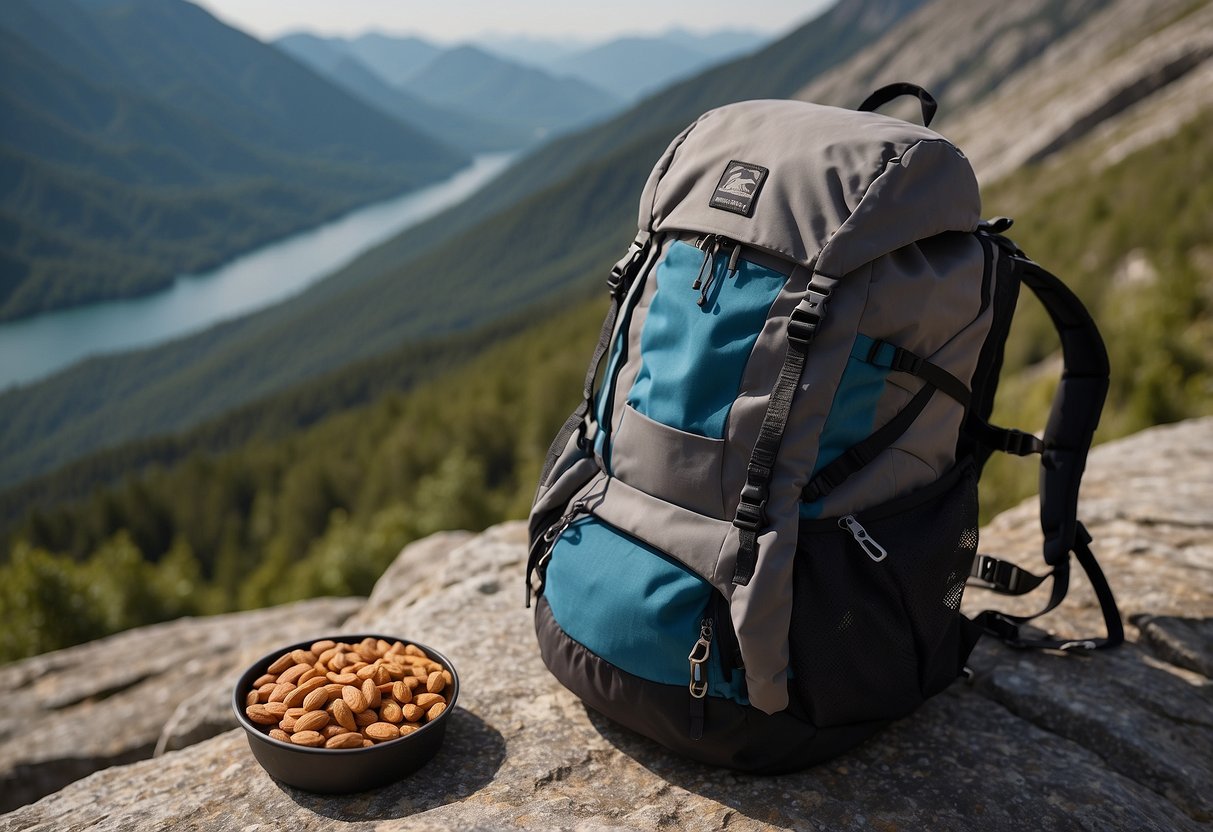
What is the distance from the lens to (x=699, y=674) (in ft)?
9.39

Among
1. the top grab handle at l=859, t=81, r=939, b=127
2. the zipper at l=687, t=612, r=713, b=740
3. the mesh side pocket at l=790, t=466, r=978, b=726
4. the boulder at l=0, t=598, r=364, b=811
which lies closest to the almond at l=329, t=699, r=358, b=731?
the zipper at l=687, t=612, r=713, b=740

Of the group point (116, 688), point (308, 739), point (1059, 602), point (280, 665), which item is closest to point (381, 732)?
point (308, 739)

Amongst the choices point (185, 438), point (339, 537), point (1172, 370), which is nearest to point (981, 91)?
point (185, 438)

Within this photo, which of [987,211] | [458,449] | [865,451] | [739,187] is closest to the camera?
[865,451]

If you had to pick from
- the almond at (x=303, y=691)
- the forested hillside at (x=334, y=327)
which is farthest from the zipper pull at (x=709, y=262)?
the forested hillside at (x=334, y=327)

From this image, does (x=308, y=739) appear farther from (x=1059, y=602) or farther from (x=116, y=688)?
(x=116, y=688)

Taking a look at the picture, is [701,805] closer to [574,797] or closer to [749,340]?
[574,797]

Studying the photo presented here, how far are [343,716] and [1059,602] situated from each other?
300 cm

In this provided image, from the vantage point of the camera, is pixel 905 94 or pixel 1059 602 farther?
pixel 1059 602

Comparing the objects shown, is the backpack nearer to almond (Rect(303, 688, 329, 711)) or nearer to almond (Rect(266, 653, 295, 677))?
almond (Rect(303, 688, 329, 711))

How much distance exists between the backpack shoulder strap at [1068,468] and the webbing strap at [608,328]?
1691 mm

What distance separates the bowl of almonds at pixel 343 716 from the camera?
286 cm

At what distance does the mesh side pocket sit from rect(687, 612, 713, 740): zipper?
0.28 metres

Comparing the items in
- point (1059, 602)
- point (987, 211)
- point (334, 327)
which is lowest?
point (334, 327)
